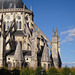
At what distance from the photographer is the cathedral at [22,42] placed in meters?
48.8

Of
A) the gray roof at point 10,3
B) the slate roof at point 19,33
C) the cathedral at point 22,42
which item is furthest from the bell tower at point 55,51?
the gray roof at point 10,3

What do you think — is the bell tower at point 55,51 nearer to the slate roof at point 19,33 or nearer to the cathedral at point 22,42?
the cathedral at point 22,42

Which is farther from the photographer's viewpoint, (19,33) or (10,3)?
(10,3)

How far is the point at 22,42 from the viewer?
5753cm

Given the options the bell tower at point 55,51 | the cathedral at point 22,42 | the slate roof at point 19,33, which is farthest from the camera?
the slate roof at point 19,33

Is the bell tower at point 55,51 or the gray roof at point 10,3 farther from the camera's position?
the gray roof at point 10,3

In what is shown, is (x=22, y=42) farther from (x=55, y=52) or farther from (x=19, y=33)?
(x=55, y=52)

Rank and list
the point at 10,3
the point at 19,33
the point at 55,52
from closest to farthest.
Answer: the point at 55,52
the point at 19,33
the point at 10,3

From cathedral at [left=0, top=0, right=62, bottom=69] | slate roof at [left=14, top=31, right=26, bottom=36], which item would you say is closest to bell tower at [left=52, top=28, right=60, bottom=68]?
cathedral at [left=0, top=0, right=62, bottom=69]

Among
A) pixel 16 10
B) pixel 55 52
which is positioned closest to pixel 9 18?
pixel 16 10

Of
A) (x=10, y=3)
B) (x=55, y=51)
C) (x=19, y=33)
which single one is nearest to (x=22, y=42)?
(x=19, y=33)

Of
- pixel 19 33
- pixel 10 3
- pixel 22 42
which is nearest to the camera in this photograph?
pixel 22 42

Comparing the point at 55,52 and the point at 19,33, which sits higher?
the point at 19,33

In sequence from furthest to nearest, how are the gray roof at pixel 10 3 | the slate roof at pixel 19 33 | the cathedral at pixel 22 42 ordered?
1. the gray roof at pixel 10 3
2. the slate roof at pixel 19 33
3. the cathedral at pixel 22 42
